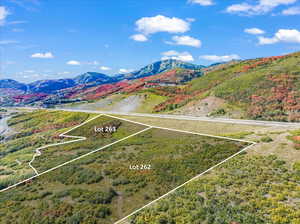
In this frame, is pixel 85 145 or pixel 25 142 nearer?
pixel 85 145

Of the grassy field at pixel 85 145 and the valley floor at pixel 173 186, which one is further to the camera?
the grassy field at pixel 85 145

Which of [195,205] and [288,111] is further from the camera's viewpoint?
[288,111]

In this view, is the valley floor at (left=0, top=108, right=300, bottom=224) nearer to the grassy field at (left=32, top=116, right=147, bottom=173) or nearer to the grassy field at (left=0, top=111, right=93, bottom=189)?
the grassy field at (left=32, top=116, right=147, bottom=173)

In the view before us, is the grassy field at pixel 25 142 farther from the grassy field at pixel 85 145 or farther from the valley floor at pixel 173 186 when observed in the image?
the valley floor at pixel 173 186

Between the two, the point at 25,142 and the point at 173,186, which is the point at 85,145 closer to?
the point at 173,186

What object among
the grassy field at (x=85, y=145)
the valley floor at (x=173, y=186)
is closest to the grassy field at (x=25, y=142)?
the grassy field at (x=85, y=145)

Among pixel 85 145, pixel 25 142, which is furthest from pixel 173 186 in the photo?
pixel 25 142

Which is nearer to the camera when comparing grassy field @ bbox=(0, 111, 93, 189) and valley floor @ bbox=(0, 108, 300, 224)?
valley floor @ bbox=(0, 108, 300, 224)

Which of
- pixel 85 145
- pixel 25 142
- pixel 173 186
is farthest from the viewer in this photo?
pixel 25 142

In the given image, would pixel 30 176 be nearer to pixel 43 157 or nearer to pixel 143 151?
pixel 43 157

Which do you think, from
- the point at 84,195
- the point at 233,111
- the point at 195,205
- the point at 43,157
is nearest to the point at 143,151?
the point at 84,195

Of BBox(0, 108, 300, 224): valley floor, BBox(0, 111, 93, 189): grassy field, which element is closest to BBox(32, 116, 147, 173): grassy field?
BBox(0, 111, 93, 189): grassy field
